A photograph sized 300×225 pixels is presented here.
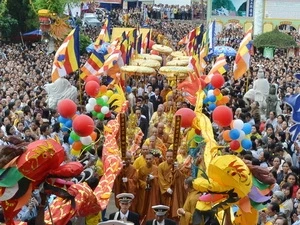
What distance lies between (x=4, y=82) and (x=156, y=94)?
381 centimetres

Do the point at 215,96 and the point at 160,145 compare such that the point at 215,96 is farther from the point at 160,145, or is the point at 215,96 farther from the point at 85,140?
the point at 85,140

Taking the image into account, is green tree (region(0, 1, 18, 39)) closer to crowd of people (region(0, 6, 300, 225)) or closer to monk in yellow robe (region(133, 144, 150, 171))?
crowd of people (region(0, 6, 300, 225))

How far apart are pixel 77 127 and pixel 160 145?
258cm

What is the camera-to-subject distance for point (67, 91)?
19453 mm

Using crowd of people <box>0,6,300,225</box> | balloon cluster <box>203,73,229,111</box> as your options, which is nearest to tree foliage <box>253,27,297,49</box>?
crowd of people <box>0,6,300,225</box>

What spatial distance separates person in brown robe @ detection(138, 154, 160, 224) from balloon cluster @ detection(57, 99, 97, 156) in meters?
0.84

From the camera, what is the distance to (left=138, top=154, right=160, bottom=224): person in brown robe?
1228 cm

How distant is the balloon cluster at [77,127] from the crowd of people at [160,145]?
566 mm

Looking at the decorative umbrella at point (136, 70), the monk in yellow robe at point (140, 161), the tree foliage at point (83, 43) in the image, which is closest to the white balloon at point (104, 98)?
the monk in yellow robe at point (140, 161)

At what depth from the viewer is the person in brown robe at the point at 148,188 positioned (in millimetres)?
12281

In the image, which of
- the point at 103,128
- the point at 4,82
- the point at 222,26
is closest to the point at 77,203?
the point at 103,128

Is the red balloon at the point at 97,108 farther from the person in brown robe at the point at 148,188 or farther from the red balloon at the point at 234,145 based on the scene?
the red balloon at the point at 234,145

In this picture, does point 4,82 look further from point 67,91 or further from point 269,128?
point 269,128

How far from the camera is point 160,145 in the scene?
14.0m
